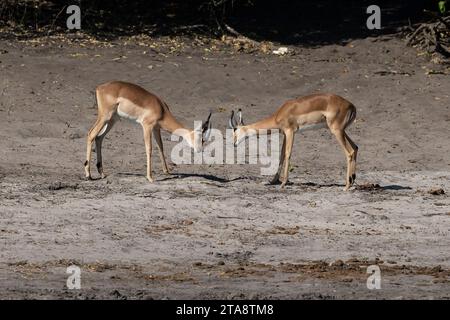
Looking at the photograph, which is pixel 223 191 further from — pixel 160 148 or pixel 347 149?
pixel 347 149

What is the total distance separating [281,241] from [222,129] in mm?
5377

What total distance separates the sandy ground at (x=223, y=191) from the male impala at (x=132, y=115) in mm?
411

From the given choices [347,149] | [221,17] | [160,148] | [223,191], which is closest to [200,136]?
[160,148]

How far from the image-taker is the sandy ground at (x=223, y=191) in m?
10.6

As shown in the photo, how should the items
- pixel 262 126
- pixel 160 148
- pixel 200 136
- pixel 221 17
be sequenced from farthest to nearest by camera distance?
Answer: pixel 221 17, pixel 160 148, pixel 262 126, pixel 200 136

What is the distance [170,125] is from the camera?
15117mm

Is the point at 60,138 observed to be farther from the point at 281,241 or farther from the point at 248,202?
the point at 281,241

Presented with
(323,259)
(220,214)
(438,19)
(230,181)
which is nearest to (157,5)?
(438,19)

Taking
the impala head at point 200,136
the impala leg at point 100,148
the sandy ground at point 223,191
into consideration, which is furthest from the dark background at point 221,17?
the impala head at point 200,136

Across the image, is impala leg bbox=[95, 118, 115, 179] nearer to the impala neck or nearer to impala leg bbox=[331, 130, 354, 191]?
the impala neck

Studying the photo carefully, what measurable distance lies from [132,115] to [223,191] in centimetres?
173

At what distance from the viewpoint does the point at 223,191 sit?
14062 millimetres

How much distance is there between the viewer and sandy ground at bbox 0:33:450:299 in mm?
10570

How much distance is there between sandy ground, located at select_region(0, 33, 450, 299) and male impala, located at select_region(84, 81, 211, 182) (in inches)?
16.2
